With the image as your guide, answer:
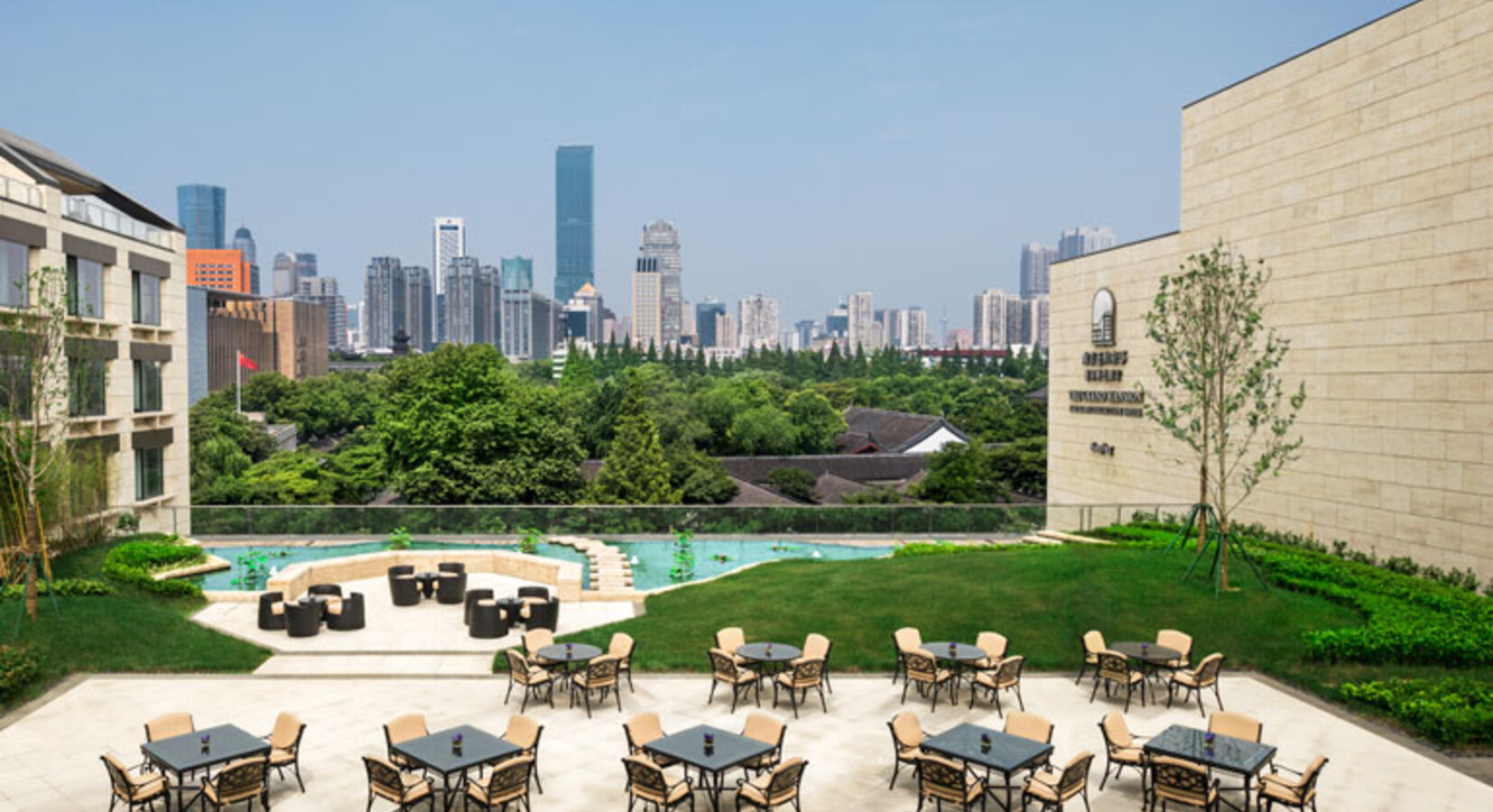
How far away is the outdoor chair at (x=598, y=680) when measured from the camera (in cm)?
1490

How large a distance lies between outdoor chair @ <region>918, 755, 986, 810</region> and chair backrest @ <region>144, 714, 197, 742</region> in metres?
8.66

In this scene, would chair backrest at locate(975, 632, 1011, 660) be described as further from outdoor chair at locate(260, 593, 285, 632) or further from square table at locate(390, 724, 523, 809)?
outdoor chair at locate(260, 593, 285, 632)

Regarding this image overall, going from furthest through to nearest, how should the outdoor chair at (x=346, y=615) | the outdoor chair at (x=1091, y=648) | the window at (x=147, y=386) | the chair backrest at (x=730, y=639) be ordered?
the window at (x=147, y=386), the outdoor chair at (x=346, y=615), the chair backrest at (x=730, y=639), the outdoor chair at (x=1091, y=648)

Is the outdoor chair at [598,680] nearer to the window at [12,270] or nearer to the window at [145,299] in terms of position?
the window at [12,270]

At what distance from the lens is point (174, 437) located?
3316cm

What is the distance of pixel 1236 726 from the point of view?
12.6 meters

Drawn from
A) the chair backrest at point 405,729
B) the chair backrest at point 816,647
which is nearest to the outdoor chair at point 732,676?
the chair backrest at point 816,647

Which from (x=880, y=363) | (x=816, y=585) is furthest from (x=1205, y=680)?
(x=880, y=363)

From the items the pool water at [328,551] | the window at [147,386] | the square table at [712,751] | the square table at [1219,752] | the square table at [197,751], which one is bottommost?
the pool water at [328,551]

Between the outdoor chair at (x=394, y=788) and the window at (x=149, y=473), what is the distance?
24.2 meters

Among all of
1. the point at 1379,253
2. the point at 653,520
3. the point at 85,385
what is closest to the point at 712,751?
the point at 653,520

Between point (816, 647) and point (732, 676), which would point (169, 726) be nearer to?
point (732, 676)

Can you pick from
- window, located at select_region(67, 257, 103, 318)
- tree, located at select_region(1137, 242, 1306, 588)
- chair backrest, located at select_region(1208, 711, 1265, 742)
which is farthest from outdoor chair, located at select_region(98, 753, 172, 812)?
window, located at select_region(67, 257, 103, 318)

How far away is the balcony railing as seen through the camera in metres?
27.9
